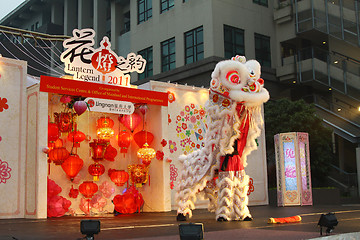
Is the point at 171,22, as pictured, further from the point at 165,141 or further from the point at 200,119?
the point at 165,141

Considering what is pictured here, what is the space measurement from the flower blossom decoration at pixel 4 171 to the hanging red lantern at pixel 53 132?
3.63ft

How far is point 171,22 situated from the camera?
23.8 meters

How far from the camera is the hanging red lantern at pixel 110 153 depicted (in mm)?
11680

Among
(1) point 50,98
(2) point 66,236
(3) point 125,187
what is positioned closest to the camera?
(2) point 66,236

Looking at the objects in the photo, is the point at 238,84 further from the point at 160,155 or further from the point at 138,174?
the point at 138,174

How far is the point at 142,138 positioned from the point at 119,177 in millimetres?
1154

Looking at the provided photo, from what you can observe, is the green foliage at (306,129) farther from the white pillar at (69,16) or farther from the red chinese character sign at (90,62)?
the white pillar at (69,16)

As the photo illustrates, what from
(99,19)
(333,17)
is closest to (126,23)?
(99,19)

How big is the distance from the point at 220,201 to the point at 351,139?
14.1 metres

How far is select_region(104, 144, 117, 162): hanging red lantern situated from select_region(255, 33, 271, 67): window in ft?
44.9

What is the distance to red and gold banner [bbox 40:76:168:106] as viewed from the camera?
33.5ft

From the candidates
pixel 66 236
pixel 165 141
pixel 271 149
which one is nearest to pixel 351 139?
pixel 271 149

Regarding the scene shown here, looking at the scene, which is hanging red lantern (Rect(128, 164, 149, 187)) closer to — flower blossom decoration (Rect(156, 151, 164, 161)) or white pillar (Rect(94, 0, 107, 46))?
flower blossom decoration (Rect(156, 151, 164, 161))

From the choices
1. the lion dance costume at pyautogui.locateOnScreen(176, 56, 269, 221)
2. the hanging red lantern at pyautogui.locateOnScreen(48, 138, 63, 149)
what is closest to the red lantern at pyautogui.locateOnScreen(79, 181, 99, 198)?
the hanging red lantern at pyautogui.locateOnScreen(48, 138, 63, 149)
